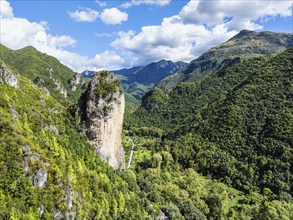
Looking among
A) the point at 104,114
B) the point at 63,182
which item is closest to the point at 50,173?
the point at 63,182

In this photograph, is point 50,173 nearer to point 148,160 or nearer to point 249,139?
point 148,160

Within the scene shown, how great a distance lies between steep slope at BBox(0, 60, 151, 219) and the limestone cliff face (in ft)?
14.8

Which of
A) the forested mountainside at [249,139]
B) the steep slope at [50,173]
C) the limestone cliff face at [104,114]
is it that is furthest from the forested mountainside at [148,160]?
the forested mountainside at [249,139]

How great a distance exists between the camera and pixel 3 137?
57.9 metres

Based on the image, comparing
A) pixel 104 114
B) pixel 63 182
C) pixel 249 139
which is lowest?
pixel 63 182

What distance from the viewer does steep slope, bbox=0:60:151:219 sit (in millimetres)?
52312

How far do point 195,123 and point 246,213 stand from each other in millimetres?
96377

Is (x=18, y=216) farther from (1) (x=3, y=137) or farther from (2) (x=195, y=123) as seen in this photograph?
(2) (x=195, y=123)

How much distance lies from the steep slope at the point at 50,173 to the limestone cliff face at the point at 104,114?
4.50 metres

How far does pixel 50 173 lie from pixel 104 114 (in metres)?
35.6

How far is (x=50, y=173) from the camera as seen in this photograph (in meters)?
59.2

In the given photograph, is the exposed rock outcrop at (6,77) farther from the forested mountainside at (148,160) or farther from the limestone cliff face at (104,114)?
the limestone cliff face at (104,114)

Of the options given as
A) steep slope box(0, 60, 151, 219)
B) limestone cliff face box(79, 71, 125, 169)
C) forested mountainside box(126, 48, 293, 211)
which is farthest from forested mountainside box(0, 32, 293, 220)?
forested mountainside box(126, 48, 293, 211)

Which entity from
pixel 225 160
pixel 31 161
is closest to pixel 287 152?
pixel 225 160
